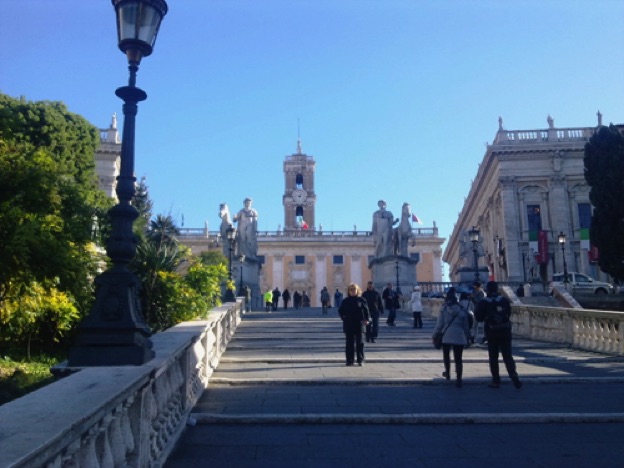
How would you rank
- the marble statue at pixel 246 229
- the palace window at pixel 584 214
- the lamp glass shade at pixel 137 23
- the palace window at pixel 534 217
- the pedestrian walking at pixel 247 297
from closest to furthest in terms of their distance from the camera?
1. the lamp glass shade at pixel 137 23
2. the pedestrian walking at pixel 247 297
3. the marble statue at pixel 246 229
4. the palace window at pixel 584 214
5. the palace window at pixel 534 217

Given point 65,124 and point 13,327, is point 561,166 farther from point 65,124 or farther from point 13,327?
point 13,327

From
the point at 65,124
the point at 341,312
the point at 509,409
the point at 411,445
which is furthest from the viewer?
the point at 65,124

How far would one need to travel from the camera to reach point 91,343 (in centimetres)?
437

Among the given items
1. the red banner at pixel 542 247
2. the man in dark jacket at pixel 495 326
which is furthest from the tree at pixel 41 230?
the red banner at pixel 542 247

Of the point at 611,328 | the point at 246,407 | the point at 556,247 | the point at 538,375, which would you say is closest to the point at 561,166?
the point at 556,247

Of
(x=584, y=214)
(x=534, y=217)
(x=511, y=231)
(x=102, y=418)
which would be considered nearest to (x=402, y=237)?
(x=511, y=231)

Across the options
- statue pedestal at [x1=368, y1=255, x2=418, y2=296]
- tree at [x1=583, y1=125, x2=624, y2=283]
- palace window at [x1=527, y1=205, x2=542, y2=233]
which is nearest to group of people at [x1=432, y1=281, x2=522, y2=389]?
statue pedestal at [x1=368, y1=255, x2=418, y2=296]

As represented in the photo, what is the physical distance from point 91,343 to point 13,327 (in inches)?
577

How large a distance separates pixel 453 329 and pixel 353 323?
7.13 ft

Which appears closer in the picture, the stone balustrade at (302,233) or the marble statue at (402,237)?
the marble statue at (402,237)

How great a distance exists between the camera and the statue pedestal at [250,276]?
27.1 metres

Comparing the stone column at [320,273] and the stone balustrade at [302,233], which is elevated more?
the stone balustrade at [302,233]

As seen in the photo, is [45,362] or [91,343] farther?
[45,362]

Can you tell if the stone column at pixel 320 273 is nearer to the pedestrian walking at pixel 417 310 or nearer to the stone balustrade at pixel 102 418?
the pedestrian walking at pixel 417 310
